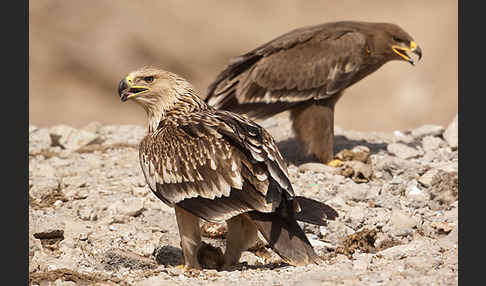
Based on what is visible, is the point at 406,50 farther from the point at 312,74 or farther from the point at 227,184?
the point at 227,184

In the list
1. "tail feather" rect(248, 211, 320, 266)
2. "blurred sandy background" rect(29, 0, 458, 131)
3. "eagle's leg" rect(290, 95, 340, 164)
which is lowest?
"tail feather" rect(248, 211, 320, 266)

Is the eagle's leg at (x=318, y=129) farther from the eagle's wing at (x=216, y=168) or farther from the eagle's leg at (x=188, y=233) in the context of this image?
the eagle's leg at (x=188, y=233)

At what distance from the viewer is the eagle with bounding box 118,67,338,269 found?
18.2 feet

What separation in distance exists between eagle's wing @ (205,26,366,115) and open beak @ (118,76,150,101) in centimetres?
289

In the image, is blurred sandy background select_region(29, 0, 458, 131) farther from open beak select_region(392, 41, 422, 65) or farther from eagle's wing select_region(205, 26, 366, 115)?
eagle's wing select_region(205, 26, 366, 115)

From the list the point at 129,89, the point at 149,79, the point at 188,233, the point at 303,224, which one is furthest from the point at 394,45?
the point at 188,233

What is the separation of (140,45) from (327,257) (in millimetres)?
14740

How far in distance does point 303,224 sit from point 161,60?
45.7 ft

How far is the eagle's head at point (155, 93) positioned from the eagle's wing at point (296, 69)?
2798 mm

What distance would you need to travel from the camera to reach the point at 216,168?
5.69 metres

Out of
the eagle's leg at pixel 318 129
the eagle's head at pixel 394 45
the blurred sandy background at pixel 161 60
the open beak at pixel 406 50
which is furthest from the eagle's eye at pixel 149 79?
the blurred sandy background at pixel 161 60

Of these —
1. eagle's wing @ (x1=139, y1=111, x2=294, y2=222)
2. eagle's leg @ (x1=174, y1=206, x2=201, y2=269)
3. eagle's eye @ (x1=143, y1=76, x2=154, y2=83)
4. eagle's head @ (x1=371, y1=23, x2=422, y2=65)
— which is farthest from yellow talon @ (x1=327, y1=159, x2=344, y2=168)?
eagle's leg @ (x1=174, y1=206, x2=201, y2=269)

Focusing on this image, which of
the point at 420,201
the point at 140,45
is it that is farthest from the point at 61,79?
the point at 420,201

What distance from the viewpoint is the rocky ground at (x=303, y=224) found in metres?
5.46
